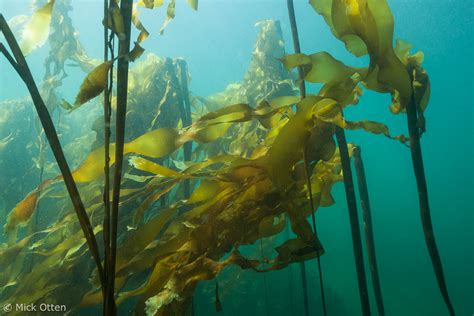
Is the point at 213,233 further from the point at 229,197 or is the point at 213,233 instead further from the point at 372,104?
the point at 372,104

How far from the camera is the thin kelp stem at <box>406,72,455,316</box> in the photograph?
0.96 meters

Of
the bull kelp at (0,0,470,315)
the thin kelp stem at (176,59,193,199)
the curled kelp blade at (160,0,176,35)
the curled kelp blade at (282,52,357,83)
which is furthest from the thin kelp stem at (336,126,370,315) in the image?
the thin kelp stem at (176,59,193,199)

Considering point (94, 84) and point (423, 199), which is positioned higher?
point (94, 84)

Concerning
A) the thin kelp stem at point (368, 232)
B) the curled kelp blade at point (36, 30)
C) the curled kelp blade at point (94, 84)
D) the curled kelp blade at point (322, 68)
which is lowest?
the thin kelp stem at point (368, 232)

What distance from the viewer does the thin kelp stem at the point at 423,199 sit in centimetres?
96

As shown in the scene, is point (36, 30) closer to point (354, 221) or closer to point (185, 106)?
point (354, 221)

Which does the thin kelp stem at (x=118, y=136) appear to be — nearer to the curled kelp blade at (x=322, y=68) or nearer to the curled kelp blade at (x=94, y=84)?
the curled kelp blade at (x=94, y=84)

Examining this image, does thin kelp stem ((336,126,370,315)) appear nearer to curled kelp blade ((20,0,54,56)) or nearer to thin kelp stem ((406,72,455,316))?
thin kelp stem ((406,72,455,316))

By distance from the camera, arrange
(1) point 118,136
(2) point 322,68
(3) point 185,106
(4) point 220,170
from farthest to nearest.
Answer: (3) point 185,106 → (4) point 220,170 → (2) point 322,68 → (1) point 118,136

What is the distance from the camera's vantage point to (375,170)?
52.8 metres

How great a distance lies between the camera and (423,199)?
1000 millimetres

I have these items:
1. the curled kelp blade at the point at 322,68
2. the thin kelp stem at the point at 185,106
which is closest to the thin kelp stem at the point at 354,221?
the curled kelp blade at the point at 322,68

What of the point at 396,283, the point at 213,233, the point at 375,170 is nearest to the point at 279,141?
the point at 213,233

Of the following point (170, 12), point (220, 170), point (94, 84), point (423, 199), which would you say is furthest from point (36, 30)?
point (423, 199)
